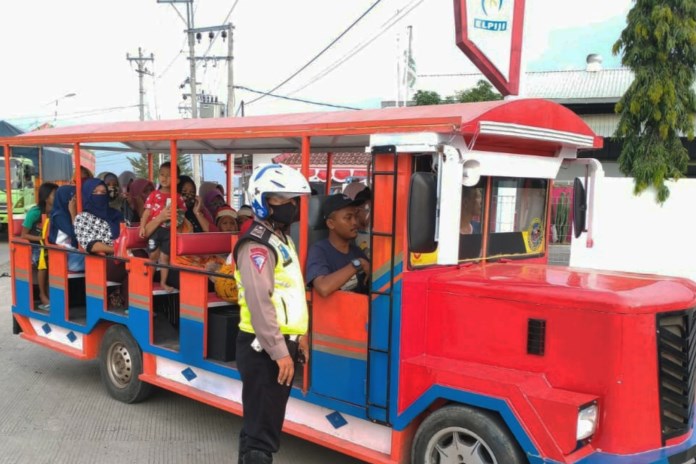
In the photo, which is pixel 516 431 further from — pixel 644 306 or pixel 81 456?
pixel 81 456

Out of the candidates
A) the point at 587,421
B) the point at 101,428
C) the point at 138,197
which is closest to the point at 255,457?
the point at 587,421

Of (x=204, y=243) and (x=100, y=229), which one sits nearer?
(x=204, y=243)

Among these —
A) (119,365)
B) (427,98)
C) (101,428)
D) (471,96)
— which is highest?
(427,98)

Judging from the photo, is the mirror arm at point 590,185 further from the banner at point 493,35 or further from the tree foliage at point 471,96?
the tree foliage at point 471,96

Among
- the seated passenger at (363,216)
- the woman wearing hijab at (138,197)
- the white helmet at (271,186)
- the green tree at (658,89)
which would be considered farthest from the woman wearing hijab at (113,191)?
the green tree at (658,89)

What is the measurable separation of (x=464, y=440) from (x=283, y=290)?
122 centimetres

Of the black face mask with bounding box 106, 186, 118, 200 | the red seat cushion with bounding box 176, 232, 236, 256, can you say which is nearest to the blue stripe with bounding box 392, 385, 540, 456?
the red seat cushion with bounding box 176, 232, 236, 256

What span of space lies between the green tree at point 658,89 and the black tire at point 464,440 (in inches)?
395

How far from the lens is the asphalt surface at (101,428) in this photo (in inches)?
179

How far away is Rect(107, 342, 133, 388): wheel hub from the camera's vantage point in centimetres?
568

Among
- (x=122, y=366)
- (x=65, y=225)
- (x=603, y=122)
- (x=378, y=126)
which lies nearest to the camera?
(x=378, y=126)

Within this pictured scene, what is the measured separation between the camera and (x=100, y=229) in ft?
19.5

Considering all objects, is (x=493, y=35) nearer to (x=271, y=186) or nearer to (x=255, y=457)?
(x=271, y=186)

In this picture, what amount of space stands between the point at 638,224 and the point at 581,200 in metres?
8.01
